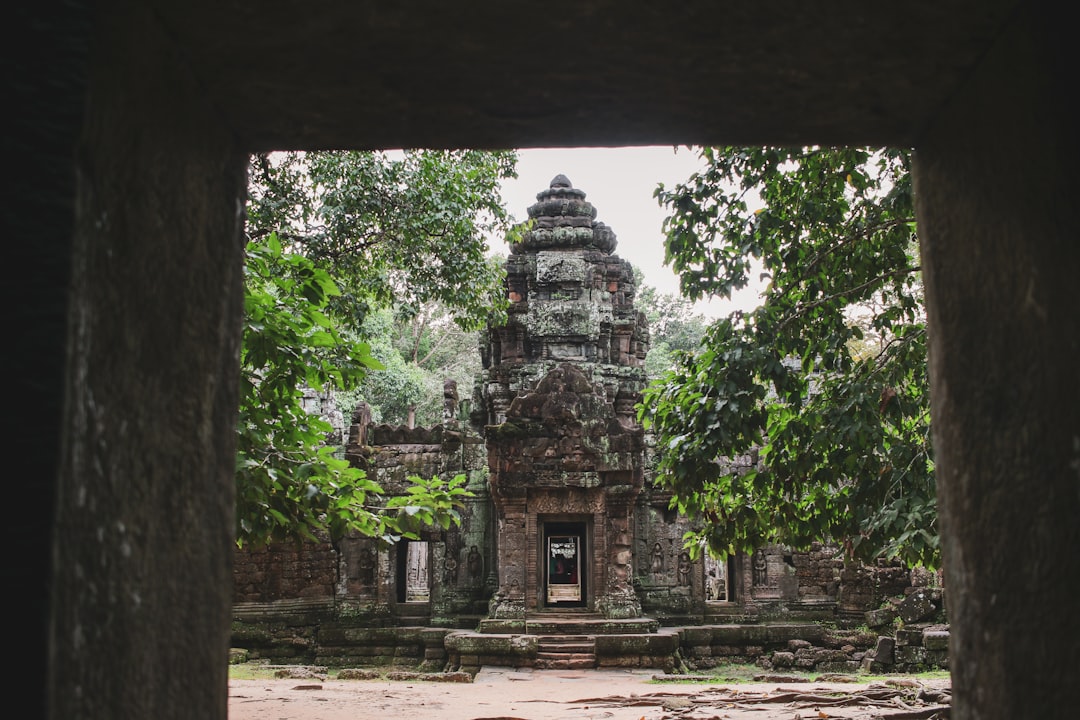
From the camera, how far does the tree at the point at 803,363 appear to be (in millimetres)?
6984

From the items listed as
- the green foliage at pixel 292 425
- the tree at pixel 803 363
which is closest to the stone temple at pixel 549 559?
the tree at pixel 803 363

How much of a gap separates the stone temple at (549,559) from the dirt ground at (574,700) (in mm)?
2648

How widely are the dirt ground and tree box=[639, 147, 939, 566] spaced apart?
6.66 ft

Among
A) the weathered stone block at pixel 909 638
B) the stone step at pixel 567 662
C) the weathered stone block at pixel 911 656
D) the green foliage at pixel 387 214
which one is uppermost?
the green foliage at pixel 387 214

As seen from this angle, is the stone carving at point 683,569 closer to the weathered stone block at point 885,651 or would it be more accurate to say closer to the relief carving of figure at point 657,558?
the relief carving of figure at point 657,558

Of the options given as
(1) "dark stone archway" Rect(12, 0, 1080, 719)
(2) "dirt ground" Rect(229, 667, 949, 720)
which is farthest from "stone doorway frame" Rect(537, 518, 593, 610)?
(1) "dark stone archway" Rect(12, 0, 1080, 719)

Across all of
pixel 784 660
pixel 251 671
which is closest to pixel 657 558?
pixel 784 660

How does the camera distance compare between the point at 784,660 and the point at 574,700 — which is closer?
the point at 574,700

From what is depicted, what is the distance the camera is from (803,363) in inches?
297

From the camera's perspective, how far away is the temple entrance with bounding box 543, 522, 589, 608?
58.5ft

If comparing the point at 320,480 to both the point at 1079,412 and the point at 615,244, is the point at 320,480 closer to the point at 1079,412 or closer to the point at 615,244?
the point at 1079,412

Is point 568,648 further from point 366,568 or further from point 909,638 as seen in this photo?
point 366,568

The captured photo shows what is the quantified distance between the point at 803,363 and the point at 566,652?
8.90 metres

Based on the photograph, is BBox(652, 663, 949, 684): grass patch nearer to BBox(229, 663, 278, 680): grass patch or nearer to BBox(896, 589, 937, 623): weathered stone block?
BBox(896, 589, 937, 623): weathered stone block
